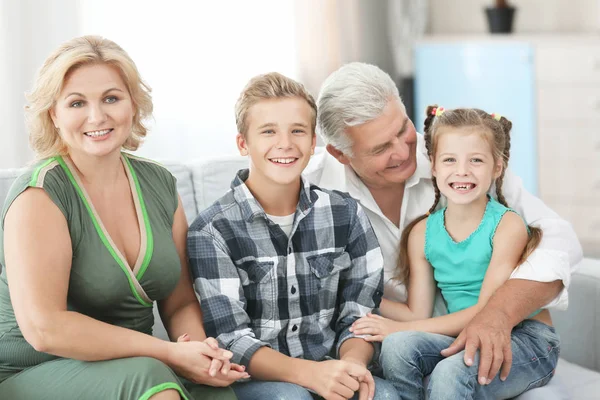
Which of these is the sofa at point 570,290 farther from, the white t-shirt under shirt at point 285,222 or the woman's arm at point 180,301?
the white t-shirt under shirt at point 285,222

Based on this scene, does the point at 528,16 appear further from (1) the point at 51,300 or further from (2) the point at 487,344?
(1) the point at 51,300

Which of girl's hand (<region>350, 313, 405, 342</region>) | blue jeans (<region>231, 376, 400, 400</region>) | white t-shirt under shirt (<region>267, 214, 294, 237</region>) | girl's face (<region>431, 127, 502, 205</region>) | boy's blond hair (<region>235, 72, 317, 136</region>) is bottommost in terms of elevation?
blue jeans (<region>231, 376, 400, 400</region>)

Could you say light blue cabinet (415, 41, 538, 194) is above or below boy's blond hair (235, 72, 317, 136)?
below

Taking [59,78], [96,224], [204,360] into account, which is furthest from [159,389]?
[59,78]

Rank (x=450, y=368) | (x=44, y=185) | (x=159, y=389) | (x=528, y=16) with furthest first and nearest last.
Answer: (x=528, y=16)
(x=450, y=368)
(x=44, y=185)
(x=159, y=389)

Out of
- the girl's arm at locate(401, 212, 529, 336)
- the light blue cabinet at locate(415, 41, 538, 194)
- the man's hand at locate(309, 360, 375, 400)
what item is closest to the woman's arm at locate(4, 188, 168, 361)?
the man's hand at locate(309, 360, 375, 400)

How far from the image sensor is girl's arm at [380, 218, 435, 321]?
2.01 metres

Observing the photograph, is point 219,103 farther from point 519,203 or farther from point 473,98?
point 519,203

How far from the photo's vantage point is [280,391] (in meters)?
1.68

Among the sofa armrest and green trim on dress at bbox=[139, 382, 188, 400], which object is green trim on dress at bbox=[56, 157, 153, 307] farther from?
the sofa armrest

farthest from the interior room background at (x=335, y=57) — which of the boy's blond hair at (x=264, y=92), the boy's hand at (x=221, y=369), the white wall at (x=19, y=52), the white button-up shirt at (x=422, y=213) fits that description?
the boy's hand at (x=221, y=369)

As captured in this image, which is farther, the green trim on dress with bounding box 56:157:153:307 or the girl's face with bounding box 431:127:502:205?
the girl's face with bounding box 431:127:502:205

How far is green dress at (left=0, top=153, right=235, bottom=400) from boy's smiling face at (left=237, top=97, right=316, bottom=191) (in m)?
0.23

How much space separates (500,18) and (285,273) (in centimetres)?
307
